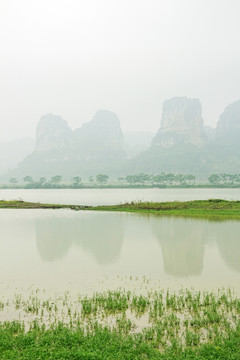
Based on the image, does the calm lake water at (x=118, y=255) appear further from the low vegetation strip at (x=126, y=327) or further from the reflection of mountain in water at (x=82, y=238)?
the low vegetation strip at (x=126, y=327)

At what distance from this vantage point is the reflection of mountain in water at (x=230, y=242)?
21656 mm

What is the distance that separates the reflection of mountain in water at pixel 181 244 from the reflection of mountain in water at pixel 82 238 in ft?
12.5

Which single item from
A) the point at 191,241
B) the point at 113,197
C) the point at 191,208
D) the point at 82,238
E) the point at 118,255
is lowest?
the point at 118,255

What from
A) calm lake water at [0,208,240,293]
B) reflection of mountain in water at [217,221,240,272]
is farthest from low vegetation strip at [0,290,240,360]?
reflection of mountain in water at [217,221,240,272]

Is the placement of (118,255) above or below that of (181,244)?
below

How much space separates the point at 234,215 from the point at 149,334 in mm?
37311

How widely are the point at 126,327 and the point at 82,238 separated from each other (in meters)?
20.1

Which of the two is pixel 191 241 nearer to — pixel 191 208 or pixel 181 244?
pixel 181 244

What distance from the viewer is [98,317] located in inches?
469

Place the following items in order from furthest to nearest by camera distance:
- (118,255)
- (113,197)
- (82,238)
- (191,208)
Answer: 1. (113,197)
2. (191,208)
3. (82,238)
4. (118,255)

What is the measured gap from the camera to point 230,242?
27625 mm

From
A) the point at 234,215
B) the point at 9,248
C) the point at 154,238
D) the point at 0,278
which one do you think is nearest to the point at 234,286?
the point at 0,278

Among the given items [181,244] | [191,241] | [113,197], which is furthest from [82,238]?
[113,197]

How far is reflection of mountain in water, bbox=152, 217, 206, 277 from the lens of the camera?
20050 millimetres
